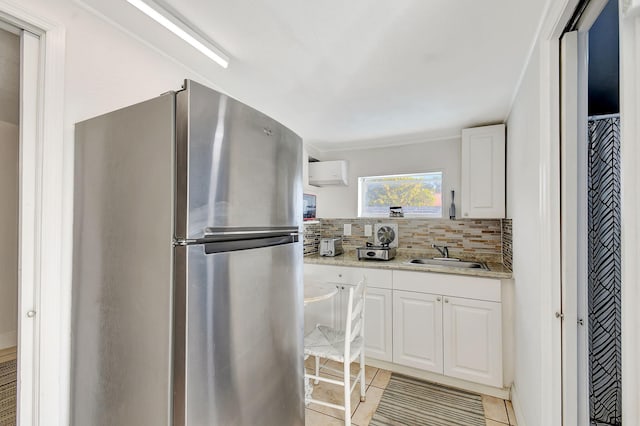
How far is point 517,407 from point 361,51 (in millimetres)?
2505

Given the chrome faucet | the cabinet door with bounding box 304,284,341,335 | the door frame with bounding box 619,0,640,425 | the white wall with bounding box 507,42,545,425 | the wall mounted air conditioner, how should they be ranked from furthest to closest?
the wall mounted air conditioner, the chrome faucet, the cabinet door with bounding box 304,284,341,335, the white wall with bounding box 507,42,545,425, the door frame with bounding box 619,0,640,425

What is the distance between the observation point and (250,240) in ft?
3.64

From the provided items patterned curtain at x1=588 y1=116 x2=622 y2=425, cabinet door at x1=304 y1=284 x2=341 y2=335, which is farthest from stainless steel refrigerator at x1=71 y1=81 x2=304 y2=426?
patterned curtain at x1=588 y1=116 x2=622 y2=425

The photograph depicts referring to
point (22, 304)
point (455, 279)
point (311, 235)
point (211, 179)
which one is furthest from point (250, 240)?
point (311, 235)

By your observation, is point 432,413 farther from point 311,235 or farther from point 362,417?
point 311,235

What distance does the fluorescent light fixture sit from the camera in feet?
3.67

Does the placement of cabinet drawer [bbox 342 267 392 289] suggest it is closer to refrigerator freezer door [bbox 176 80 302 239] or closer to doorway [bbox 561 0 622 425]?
doorway [bbox 561 0 622 425]

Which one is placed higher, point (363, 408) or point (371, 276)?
point (371, 276)

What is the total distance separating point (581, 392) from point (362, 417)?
50.9 inches

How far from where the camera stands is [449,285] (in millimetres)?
2293

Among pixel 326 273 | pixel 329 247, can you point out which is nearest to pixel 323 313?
pixel 326 273

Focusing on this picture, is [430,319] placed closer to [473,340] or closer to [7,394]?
[473,340]

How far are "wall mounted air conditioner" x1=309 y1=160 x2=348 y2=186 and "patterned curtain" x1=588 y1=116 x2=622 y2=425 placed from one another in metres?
2.17

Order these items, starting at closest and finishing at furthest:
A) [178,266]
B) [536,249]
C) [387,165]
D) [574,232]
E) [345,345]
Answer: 1. [178,266]
2. [574,232]
3. [536,249]
4. [345,345]
5. [387,165]
